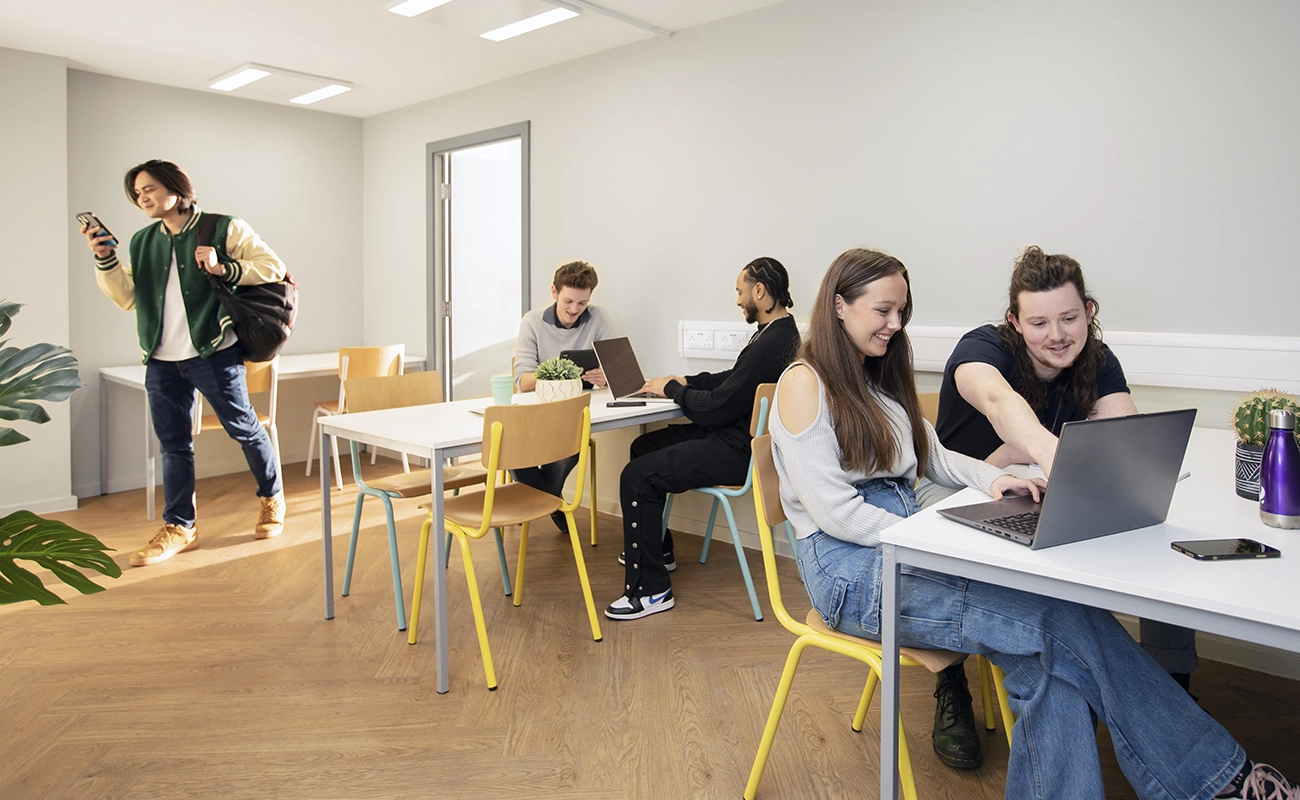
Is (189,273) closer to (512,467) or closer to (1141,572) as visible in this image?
(512,467)

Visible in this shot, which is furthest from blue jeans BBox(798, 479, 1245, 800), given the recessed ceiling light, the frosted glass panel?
the recessed ceiling light

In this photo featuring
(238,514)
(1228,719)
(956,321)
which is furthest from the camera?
(238,514)

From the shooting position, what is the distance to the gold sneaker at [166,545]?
11.9 ft

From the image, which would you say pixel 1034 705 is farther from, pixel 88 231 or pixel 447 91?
pixel 447 91

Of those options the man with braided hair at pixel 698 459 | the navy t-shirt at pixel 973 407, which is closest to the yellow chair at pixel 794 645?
the navy t-shirt at pixel 973 407

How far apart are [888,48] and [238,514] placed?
3.81 m

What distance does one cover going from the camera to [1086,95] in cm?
278

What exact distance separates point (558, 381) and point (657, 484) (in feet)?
1.67

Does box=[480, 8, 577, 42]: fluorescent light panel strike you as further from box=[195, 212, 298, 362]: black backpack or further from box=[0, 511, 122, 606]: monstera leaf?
box=[0, 511, 122, 606]: monstera leaf

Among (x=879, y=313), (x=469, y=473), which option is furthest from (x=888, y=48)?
(x=469, y=473)

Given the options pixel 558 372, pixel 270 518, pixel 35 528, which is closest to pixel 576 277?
pixel 558 372

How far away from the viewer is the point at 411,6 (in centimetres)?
342

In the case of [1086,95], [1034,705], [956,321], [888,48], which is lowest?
[1034,705]

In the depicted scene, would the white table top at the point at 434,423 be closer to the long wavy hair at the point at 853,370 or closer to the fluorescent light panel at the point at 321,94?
the long wavy hair at the point at 853,370
